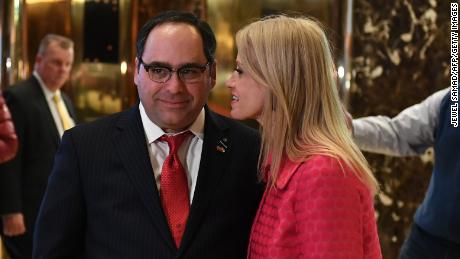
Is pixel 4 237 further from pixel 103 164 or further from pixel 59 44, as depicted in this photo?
pixel 103 164

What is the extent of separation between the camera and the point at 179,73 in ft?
5.57

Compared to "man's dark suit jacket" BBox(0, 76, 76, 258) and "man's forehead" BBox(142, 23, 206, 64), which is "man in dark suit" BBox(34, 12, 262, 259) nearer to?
"man's forehead" BBox(142, 23, 206, 64)

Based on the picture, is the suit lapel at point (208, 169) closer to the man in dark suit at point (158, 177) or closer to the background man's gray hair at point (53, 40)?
the man in dark suit at point (158, 177)

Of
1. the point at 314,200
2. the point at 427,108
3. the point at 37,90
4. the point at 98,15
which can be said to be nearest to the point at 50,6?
the point at 98,15

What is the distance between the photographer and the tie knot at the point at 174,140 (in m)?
1.73

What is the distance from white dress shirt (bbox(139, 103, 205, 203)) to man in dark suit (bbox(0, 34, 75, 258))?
2.32 meters

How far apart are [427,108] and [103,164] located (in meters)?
1.47

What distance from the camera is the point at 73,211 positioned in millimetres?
1661

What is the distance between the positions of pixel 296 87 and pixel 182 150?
41cm

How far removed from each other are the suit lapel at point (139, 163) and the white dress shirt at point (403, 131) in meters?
1.20

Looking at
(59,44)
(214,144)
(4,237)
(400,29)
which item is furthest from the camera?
(59,44)

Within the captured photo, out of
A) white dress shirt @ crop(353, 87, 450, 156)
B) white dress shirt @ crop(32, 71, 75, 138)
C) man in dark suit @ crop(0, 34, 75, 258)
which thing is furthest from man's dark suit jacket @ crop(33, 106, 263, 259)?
white dress shirt @ crop(32, 71, 75, 138)

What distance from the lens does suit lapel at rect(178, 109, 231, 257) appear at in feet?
5.36

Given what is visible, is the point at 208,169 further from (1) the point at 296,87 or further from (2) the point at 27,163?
(2) the point at 27,163
